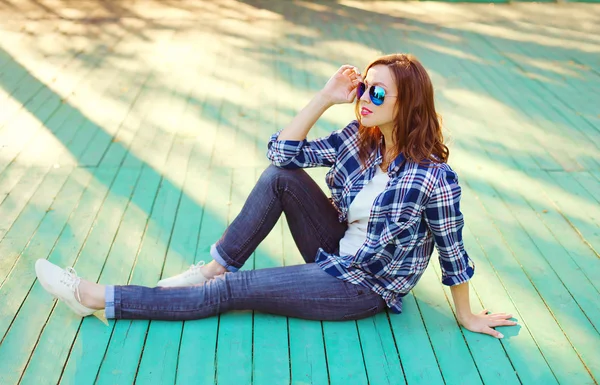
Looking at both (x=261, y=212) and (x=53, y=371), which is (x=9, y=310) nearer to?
(x=53, y=371)

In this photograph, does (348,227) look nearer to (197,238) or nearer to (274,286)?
(274,286)

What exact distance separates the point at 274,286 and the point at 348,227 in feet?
1.21

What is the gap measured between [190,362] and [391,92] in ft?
3.68

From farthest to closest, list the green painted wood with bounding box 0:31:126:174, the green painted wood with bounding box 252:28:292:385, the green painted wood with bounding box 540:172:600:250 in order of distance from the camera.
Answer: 1. the green painted wood with bounding box 0:31:126:174
2. the green painted wood with bounding box 540:172:600:250
3. the green painted wood with bounding box 252:28:292:385

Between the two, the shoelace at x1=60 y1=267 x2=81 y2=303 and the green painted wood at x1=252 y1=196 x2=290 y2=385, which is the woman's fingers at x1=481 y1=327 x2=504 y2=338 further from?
the shoelace at x1=60 y1=267 x2=81 y2=303

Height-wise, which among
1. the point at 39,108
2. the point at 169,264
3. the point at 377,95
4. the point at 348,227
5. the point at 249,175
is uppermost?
the point at 377,95

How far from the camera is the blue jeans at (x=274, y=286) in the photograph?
239cm

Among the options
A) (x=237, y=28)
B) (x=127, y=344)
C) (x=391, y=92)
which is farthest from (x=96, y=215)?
(x=237, y=28)

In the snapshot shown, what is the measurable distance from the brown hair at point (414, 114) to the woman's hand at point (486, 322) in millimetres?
636

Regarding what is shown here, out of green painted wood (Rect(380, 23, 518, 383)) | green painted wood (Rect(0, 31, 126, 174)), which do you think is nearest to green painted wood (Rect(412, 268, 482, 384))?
green painted wood (Rect(380, 23, 518, 383))

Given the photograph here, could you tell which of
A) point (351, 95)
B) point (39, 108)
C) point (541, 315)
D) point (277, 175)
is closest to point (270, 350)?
point (277, 175)

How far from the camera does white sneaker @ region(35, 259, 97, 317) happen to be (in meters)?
2.41

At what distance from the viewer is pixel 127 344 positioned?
236 centimetres

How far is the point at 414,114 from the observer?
2.22 meters
